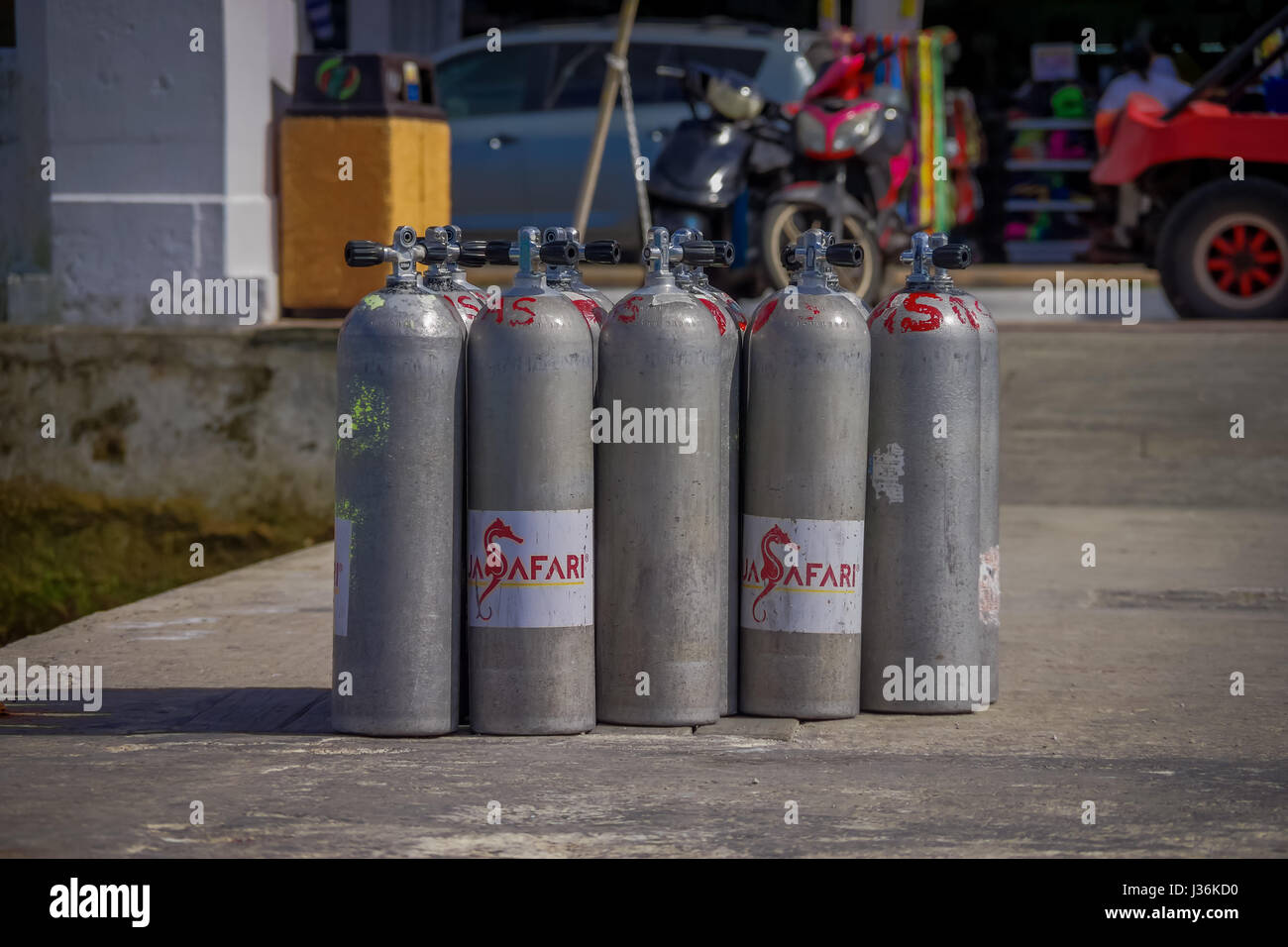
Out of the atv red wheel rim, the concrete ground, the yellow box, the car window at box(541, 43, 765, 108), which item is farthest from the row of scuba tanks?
the car window at box(541, 43, 765, 108)

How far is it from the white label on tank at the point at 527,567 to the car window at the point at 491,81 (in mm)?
10131

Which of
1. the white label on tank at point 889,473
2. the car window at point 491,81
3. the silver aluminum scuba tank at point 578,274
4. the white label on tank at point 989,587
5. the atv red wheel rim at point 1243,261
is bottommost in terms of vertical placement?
the white label on tank at point 989,587

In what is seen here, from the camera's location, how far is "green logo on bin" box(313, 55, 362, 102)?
369 inches

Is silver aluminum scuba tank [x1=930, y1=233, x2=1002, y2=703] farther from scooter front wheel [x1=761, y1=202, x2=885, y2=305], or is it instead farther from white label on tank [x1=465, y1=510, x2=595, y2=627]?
scooter front wheel [x1=761, y1=202, x2=885, y2=305]

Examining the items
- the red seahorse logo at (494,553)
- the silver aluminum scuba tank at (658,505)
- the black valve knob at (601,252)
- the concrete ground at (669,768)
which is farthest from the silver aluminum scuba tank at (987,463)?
the red seahorse logo at (494,553)

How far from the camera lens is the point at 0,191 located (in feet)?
30.7

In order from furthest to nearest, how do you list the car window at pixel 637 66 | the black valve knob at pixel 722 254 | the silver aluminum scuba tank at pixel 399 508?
the car window at pixel 637 66 < the black valve knob at pixel 722 254 < the silver aluminum scuba tank at pixel 399 508

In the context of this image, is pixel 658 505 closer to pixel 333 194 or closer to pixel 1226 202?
pixel 333 194

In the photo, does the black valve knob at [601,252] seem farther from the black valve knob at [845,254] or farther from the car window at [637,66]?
the car window at [637,66]

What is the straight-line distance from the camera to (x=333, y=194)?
927 centimetres

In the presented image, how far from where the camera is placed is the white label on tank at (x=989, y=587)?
15.9ft

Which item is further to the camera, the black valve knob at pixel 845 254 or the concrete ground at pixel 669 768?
the black valve knob at pixel 845 254

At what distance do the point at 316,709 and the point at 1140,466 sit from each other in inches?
196

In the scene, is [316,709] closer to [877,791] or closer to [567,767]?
[567,767]
